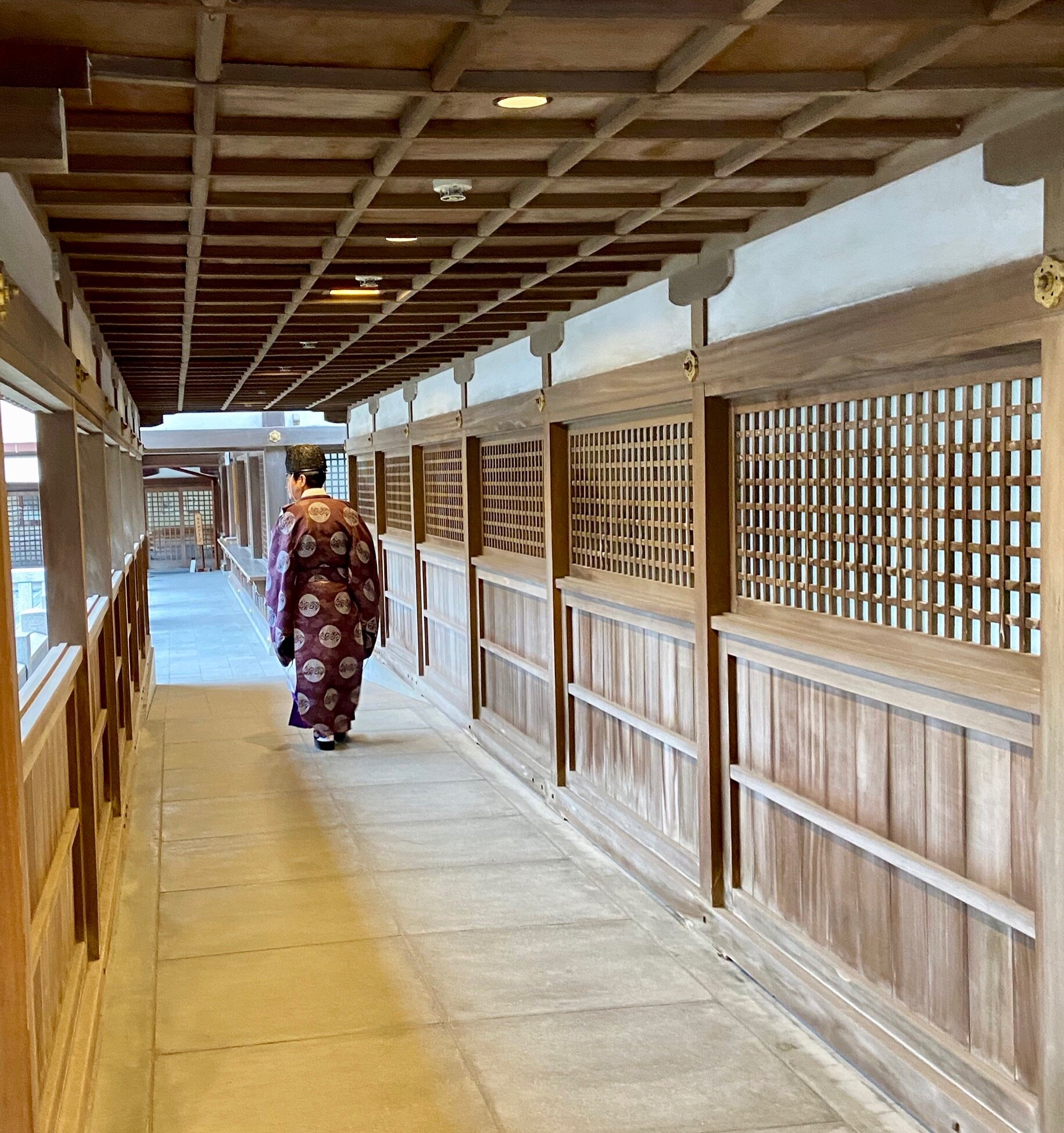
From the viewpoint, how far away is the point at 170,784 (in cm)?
677

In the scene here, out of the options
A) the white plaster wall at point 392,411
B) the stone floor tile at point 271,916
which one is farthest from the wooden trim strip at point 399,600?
the stone floor tile at point 271,916

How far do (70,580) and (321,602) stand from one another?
137 inches

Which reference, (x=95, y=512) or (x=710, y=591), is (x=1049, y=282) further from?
(x=95, y=512)

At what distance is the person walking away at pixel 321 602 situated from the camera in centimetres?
751

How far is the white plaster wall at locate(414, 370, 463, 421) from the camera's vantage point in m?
8.28

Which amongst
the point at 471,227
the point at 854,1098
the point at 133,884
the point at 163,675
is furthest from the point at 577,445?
the point at 163,675

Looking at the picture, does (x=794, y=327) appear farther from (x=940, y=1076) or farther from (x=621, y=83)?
(x=940, y=1076)

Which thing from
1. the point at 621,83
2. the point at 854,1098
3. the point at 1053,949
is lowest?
the point at 854,1098

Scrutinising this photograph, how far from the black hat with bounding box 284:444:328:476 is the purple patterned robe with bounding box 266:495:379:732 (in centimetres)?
21

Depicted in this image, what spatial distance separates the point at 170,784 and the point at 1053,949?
5.22 m

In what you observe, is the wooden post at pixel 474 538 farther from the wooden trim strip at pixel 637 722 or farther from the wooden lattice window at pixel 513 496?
the wooden trim strip at pixel 637 722

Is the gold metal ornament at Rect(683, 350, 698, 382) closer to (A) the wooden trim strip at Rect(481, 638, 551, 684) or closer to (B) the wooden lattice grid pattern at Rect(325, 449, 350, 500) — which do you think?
(A) the wooden trim strip at Rect(481, 638, 551, 684)

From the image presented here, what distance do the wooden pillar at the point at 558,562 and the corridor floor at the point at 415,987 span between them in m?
0.40

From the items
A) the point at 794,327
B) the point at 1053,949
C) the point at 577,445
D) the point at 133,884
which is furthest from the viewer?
the point at 577,445
